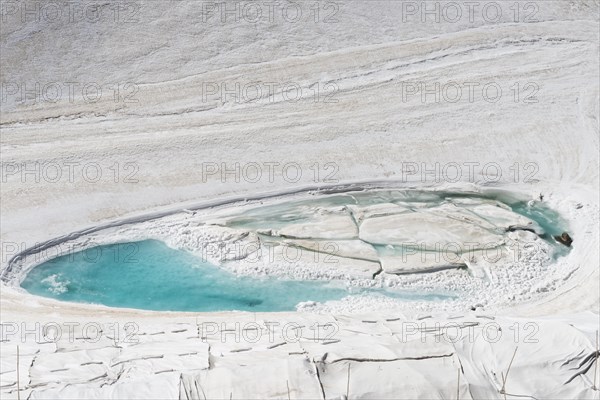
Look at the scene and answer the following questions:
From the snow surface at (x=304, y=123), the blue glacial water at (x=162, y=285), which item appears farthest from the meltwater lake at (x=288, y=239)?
the snow surface at (x=304, y=123)

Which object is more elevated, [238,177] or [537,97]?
[537,97]

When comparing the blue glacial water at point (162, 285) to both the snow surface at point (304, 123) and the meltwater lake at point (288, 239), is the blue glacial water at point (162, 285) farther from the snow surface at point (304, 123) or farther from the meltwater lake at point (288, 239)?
the snow surface at point (304, 123)

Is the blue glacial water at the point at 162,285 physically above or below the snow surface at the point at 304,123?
below

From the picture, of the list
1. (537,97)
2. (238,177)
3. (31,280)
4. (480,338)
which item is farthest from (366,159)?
(31,280)

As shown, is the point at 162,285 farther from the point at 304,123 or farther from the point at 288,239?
the point at 304,123

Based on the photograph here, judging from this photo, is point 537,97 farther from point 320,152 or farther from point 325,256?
point 325,256

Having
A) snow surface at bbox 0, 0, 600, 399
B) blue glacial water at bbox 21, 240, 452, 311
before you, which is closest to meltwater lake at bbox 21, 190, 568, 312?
blue glacial water at bbox 21, 240, 452, 311

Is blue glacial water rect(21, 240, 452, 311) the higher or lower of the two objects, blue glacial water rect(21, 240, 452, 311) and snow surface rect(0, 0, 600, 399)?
the lower

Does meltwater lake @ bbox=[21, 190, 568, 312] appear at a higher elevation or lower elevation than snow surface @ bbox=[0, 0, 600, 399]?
lower

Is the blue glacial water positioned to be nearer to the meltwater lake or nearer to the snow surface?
the meltwater lake
